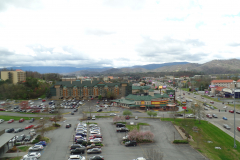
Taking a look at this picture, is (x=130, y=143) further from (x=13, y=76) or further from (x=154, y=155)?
(x=13, y=76)

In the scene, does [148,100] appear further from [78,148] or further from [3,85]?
[3,85]

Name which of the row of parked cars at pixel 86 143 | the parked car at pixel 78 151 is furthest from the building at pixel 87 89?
the parked car at pixel 78 151

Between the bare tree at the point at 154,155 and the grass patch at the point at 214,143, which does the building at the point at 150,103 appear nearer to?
the grass patch at the point at 214,143

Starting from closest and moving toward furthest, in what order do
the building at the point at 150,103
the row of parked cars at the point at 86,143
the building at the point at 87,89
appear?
the row of parked cars at the point at 86,143, the building at the point at 150,103, the building at the point at 87,89

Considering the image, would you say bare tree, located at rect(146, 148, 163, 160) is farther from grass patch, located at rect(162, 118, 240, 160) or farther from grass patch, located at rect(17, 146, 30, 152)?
grass patch, located at rect(17, 146, 30, 152)

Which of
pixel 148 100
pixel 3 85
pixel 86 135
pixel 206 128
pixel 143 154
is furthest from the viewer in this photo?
pixel 3 85

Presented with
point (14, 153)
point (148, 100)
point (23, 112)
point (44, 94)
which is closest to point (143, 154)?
point (14, 153)

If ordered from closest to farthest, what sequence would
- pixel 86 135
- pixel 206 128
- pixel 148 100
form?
pixel 86 135 < pixel 206 128 < pixel 148 100

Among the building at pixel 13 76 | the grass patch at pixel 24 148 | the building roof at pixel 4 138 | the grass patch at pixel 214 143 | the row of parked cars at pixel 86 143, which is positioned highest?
the building at pixel 13 76
